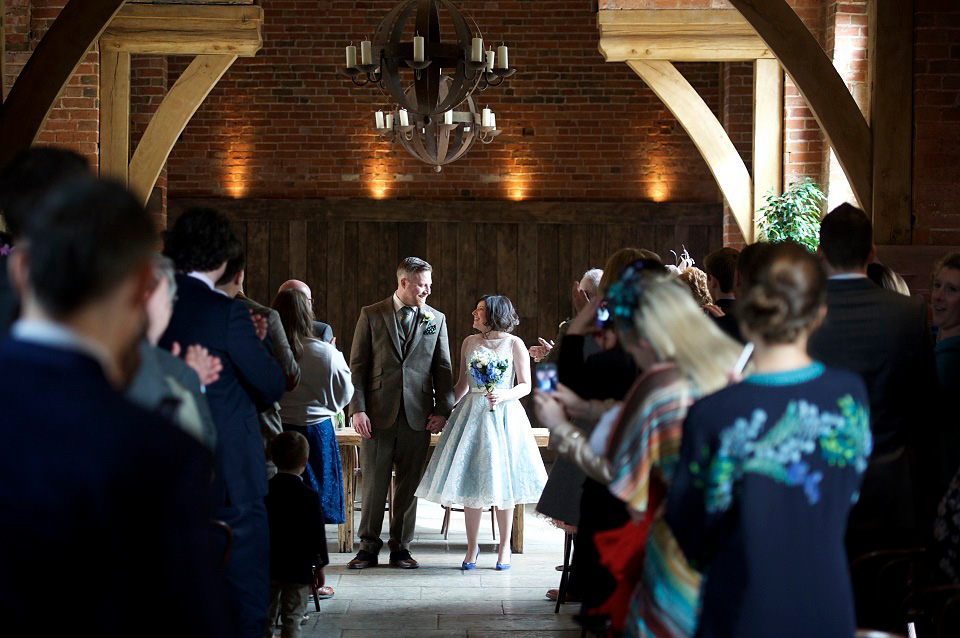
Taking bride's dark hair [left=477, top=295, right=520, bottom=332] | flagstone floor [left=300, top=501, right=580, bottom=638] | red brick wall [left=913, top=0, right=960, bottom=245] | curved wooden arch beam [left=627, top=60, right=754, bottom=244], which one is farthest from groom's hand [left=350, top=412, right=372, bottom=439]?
curved wooden arch beam [left=627, top=60, right=754, bottom=244]

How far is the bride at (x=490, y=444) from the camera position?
228 inches

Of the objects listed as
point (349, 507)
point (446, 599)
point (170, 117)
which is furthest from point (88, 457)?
point (170, 117)

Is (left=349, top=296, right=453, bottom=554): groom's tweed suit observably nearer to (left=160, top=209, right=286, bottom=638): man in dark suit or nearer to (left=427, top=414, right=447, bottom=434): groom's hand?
(left=427, top=414, right=447, bottom=434): groom's hand

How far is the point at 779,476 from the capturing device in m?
1.97

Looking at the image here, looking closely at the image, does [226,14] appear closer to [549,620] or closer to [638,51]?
[638,51]

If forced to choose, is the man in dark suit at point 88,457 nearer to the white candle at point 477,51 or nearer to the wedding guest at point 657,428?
the wedding guest at point 657,428

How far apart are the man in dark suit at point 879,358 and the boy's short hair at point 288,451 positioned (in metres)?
2.08

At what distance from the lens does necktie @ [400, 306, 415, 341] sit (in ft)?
19.9

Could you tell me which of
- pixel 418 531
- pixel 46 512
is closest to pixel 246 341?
pixel 46 512

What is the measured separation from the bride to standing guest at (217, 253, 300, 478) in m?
1.70

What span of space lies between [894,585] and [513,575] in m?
2.84

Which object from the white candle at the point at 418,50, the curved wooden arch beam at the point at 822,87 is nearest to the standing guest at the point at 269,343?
the white candle at the point at 418,50

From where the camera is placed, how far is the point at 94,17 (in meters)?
4.86

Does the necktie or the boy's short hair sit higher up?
the necktie
